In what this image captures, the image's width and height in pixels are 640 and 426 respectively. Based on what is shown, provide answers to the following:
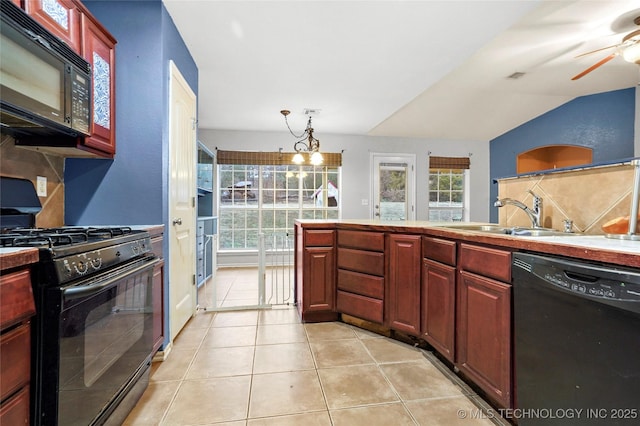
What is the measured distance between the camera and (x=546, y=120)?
4.98 metres

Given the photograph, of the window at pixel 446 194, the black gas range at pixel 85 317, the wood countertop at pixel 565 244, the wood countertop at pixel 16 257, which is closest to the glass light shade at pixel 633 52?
the wood countertop at pixel 565 244

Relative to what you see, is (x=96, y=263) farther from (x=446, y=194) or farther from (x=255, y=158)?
(x=446, y=194)

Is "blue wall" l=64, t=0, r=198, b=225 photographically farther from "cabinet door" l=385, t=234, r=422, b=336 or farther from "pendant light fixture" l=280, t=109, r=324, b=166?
"pendant light fixture" l=280, t=109, r=324, b=166

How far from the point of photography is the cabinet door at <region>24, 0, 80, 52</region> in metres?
1.36

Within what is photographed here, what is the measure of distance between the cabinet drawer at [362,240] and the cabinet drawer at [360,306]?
1.41ft

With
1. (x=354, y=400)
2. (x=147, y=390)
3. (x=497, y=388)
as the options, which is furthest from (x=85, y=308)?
(x=497, y=388)

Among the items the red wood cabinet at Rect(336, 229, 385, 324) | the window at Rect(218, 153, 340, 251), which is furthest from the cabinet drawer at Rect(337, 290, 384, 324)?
the window at Rect(218, 153, 340, 251)

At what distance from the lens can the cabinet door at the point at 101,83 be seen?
1671mm

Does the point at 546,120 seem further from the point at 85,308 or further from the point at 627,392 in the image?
the point at 85,308

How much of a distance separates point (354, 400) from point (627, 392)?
113 centimetres

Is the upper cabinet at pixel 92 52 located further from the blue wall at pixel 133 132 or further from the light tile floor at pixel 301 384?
the light tile floor at pixel 301 384

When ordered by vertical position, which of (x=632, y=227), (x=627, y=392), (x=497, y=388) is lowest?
(x=497, y=388)

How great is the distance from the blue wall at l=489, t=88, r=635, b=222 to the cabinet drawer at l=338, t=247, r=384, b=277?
173 inches

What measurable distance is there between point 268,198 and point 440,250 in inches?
160
